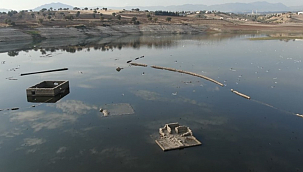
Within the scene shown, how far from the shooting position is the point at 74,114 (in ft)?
94.2

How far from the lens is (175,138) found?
22.6 meters

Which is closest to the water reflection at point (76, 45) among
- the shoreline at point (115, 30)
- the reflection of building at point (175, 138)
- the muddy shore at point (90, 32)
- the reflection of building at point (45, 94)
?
the muddy shore at point (90, 32)

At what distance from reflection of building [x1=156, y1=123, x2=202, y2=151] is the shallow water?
53 centimetres

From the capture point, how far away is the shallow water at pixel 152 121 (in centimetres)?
2003

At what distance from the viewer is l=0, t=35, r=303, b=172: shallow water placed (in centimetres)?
2003

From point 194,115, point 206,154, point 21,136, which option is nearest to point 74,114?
point 21,136

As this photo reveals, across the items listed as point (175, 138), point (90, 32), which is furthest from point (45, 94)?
point (90, 32)

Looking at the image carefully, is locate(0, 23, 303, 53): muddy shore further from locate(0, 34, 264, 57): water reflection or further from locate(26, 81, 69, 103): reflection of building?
locate(26, 81, 69, 103): reflection of building

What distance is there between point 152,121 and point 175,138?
14.6 feet

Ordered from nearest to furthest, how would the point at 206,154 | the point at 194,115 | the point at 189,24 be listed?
the point at 206,154 < the point at 194,115 < the point at 189,24

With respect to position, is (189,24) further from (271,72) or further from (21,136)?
(21,136)

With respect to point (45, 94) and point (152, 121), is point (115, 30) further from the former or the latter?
point (152, 121)

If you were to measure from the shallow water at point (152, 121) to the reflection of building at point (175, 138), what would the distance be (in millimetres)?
526

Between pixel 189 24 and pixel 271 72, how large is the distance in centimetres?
10515
